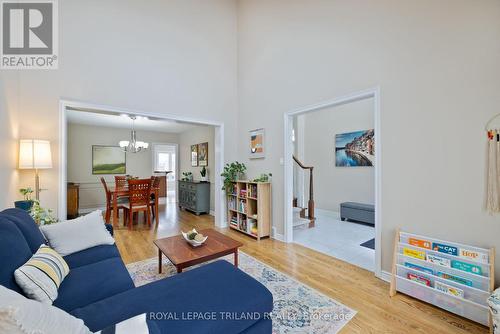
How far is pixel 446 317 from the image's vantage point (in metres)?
1.77

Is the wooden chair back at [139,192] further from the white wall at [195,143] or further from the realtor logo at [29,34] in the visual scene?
Result: the realtor logo at [29,34]

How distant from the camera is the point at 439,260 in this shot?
1.90m

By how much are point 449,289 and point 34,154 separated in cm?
434

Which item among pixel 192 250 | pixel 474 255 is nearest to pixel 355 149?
pixel 474 255

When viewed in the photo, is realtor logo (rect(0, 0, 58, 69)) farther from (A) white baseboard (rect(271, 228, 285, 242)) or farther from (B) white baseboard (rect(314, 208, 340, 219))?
(B) white baseboard (rect(314, 208, 340, 219))

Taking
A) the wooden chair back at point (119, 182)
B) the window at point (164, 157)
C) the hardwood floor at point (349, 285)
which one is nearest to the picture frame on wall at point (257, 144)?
the hardwood floor at point (349, 285)

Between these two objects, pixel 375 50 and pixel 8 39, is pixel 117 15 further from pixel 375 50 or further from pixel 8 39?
pixel 375 50

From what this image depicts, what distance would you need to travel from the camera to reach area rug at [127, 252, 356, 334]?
5.47ft

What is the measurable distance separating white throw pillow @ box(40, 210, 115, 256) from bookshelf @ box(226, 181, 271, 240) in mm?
2105

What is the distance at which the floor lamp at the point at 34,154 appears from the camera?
8.24 ft

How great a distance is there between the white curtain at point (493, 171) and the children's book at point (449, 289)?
2.26 feet

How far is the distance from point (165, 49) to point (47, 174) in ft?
8.49

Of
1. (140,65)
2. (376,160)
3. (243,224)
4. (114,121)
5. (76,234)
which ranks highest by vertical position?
(140,65)

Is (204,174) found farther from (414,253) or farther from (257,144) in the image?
(414,253)
